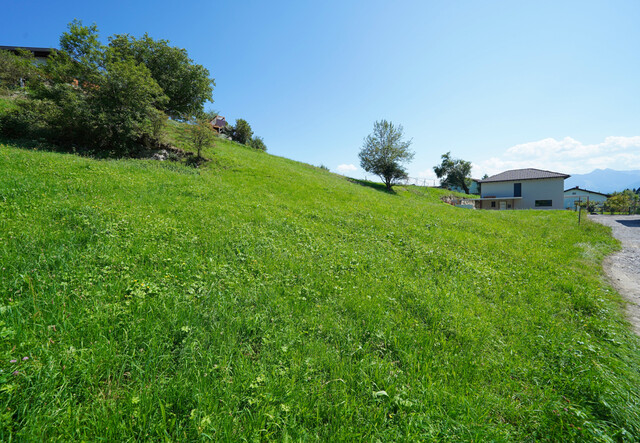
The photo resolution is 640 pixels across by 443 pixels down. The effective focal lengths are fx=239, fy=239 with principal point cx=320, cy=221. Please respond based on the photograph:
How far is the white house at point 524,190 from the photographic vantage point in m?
40.4

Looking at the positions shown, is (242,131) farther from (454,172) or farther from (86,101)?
(454,172)

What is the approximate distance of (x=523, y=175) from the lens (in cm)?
4403

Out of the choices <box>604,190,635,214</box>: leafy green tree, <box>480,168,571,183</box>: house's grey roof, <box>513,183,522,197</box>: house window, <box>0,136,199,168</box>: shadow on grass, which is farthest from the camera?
<box>513,183,522,197</box>: house window

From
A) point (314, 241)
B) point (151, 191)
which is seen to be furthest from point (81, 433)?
point (151, 191)

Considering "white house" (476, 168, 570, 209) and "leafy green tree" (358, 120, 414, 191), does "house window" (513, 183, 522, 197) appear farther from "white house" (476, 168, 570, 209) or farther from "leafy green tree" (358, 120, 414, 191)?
"leafy green tree" (358, 120, 414, 191)

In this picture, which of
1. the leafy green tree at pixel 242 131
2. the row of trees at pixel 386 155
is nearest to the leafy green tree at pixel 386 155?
the row of trees at pixel 386 155

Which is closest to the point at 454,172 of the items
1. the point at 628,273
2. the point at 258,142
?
the point at 258,142

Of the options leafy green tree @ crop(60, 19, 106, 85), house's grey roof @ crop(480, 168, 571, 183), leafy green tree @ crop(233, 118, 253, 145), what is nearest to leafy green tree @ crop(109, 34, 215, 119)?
leafy green tree @ crop(60, 19, 106, 85)

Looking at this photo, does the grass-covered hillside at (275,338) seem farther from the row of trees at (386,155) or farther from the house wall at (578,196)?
the house wall at (578,196)

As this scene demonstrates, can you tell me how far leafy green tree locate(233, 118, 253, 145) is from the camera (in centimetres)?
4322

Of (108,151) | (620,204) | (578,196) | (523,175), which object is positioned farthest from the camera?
(578,196)

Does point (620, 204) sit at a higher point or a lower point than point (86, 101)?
lower

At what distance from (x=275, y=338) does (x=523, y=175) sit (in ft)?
186

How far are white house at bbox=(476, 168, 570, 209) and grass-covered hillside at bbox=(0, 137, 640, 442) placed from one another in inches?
1792
